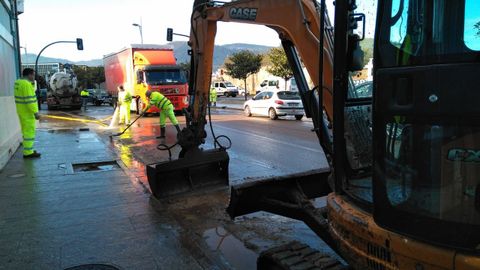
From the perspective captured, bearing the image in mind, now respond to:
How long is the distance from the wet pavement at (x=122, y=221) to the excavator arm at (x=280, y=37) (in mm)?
1377

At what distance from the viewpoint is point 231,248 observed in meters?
5.11

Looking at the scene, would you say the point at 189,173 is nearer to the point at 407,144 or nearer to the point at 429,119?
the point at 407,144

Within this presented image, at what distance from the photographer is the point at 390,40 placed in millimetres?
2367

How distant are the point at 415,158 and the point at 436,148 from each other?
0.42 feet

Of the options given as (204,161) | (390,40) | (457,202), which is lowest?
(204,161)

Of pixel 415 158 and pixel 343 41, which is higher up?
pixel 343 41

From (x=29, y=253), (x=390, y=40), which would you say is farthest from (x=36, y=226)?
(x=390, y=40)

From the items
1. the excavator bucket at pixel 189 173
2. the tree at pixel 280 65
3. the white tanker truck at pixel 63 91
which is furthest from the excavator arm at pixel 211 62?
the tree at pixel 280 65

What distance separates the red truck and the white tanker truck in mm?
7501

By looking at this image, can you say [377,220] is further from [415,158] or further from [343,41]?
[343,41]

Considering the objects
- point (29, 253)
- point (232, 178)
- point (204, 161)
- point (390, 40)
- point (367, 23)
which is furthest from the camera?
point (232, 178)

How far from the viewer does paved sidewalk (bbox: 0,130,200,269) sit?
482 cm

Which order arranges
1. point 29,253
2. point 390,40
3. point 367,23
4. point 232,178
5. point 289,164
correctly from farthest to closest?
point 289,164 < point 232,178 < point 29,253 < point 367,23 < point 390,40

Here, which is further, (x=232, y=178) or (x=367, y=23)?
(x=232, y=178)
